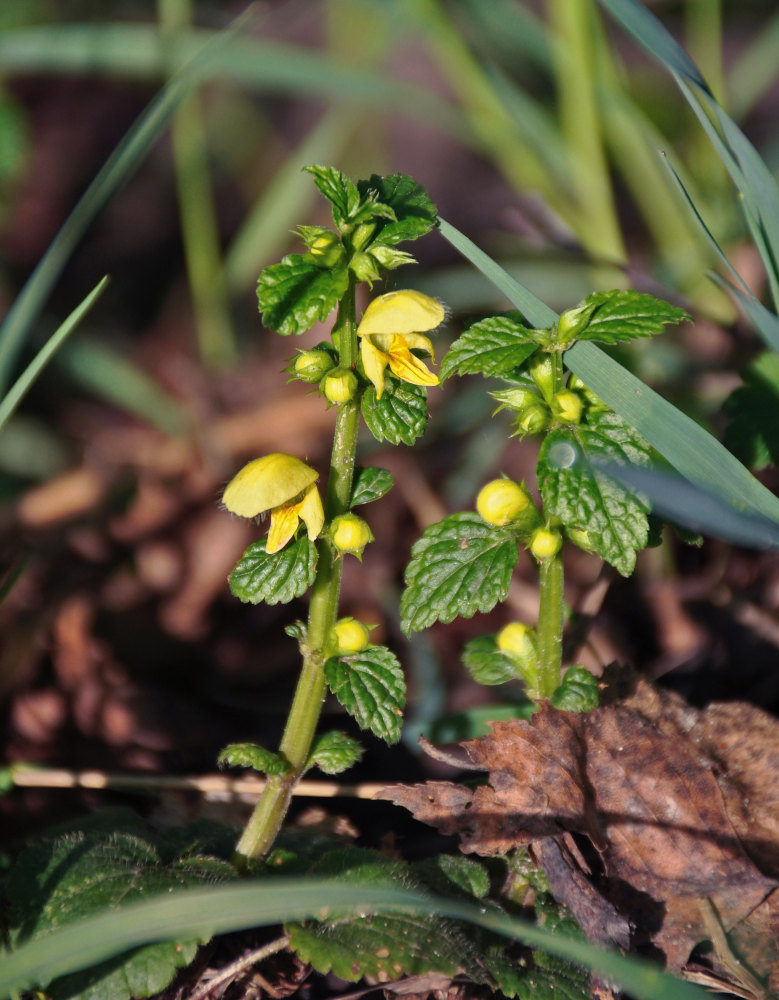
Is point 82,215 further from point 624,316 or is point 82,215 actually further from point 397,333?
point 624,316

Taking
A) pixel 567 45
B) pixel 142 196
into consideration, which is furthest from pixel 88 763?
pixel 142 196

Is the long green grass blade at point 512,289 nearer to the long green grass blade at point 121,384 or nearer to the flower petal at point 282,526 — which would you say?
the flower petal at point 282,526

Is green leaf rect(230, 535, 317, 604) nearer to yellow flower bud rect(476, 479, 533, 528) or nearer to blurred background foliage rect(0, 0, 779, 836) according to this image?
yellow flower bud rect(476, 479, 533, 528)

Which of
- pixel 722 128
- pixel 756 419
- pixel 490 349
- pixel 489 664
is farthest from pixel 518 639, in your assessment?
pixel 722 128

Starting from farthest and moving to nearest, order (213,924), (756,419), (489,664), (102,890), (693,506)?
(756,419) < (489,664) < (102,890) < (693,506) < (213,924)

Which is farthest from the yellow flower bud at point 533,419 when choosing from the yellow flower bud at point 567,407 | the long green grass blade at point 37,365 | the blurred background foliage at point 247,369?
the long green grass blade at point 37,365
